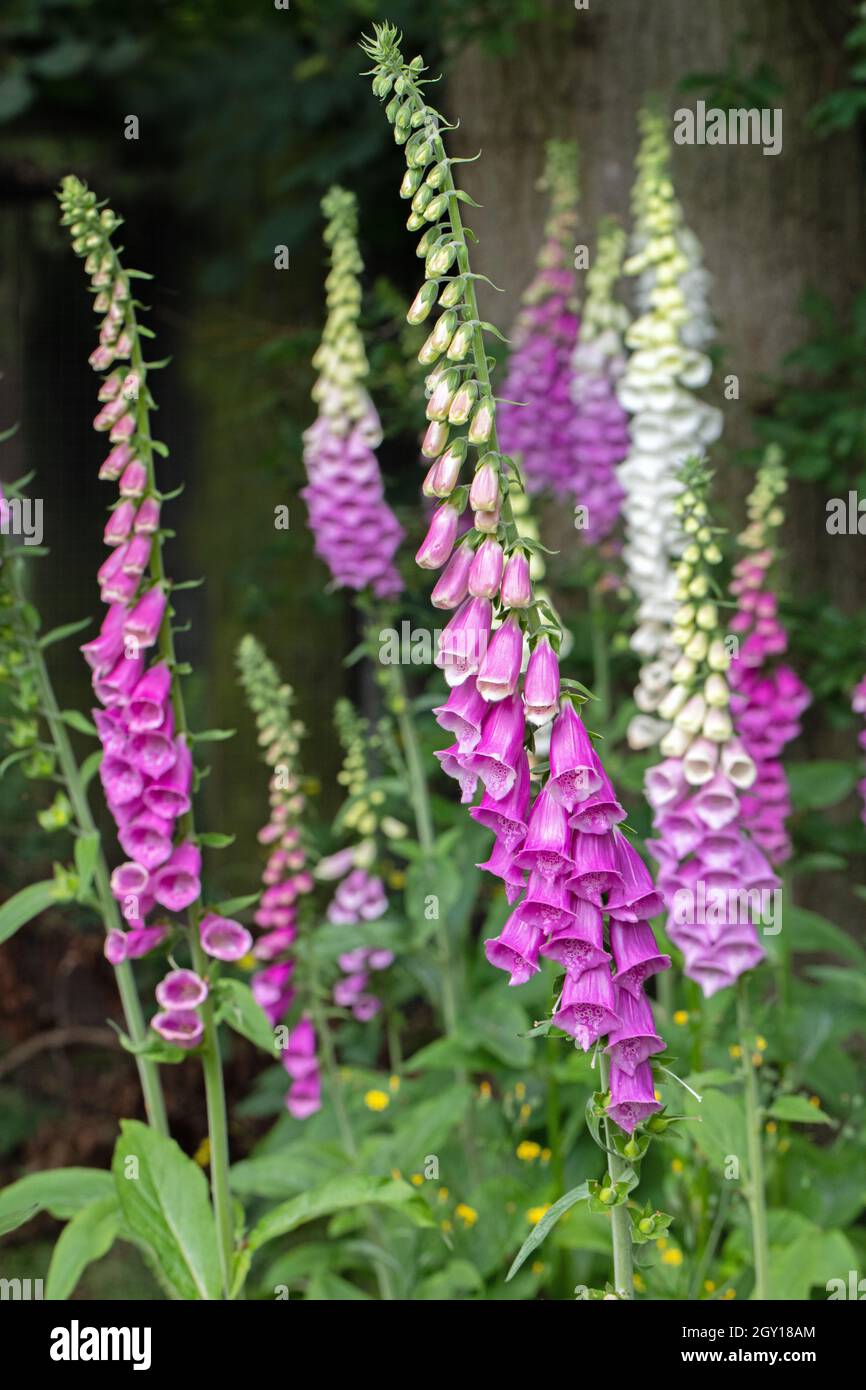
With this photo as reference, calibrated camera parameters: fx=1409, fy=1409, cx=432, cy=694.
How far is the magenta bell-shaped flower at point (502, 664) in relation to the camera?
143 centimetres

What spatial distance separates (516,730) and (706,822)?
84cm

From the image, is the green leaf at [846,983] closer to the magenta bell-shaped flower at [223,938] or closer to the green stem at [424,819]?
the green stem at [424,819]

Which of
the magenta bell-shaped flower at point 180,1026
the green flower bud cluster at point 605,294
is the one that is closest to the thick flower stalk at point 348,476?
the green flower bud cluster at point 605,294

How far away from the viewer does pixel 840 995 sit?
9.37ft

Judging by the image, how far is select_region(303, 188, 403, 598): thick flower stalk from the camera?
3.03 metres

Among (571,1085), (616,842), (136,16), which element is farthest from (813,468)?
(136,16)

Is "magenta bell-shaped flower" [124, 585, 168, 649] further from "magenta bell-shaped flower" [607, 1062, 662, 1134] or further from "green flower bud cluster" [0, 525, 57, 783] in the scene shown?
"magenta bell-shaped flower" [607, 1062, 662, 1134]

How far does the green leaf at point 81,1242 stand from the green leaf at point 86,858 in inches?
18.8

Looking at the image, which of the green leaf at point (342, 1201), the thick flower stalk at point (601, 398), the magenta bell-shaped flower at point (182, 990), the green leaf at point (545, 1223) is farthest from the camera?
the thick flower stalk at point (601, 398)

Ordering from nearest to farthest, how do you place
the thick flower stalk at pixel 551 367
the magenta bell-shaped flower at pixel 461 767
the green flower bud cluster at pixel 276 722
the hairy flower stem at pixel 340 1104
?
the magenta bell-shaped flower at pixel 461 767 < the green flower bud cluster at pixel 276 722 < the hairy flower stem at pixel 340 1104 < the thick flower stalk at pixel 551 367

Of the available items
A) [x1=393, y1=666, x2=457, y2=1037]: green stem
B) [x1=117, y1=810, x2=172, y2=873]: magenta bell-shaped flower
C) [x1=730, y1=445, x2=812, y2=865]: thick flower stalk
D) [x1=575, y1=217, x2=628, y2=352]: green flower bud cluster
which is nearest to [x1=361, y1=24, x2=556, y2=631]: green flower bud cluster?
Result: [x1=117, y1=810, x2=172, y2=873]: magenta bell-shaped flower

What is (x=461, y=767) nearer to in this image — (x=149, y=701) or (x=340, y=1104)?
(x=149, y=701)

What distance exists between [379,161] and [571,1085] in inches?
111

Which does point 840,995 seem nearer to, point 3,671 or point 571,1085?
point 571,1085
